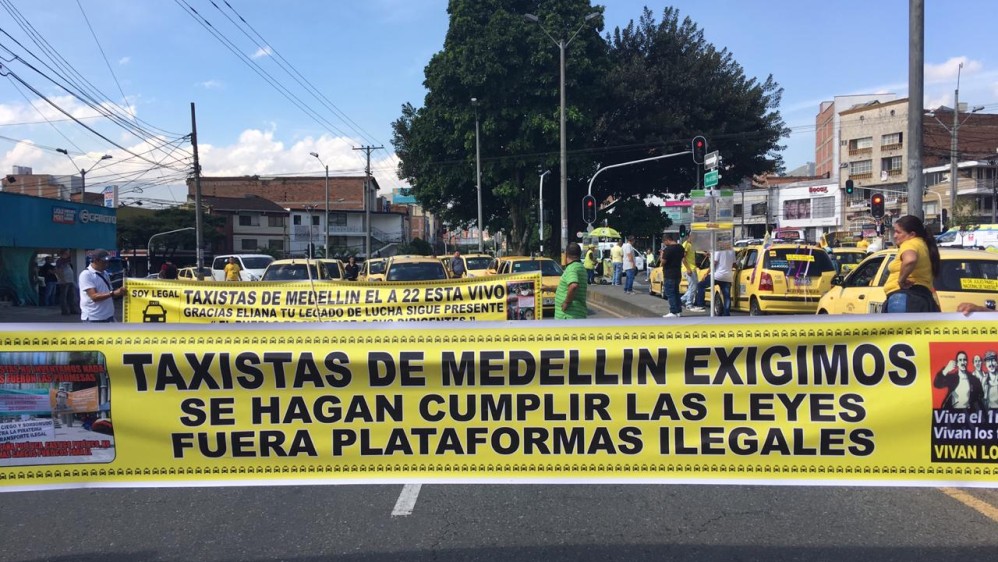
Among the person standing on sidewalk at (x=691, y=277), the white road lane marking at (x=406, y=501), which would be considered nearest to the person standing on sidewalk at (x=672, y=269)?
the person standing on sidewalk at (x=691, y=277)

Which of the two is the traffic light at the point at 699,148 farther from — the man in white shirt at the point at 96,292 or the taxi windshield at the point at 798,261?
the man in white shirt at the point at 96,292

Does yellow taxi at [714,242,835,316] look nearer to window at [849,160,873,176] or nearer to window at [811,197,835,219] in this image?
window at [849,160,873,176]

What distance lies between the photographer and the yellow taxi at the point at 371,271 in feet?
68.4

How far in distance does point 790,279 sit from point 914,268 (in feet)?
27.2

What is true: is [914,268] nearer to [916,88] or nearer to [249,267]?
[916,88]

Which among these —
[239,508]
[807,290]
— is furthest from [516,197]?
[239,508]

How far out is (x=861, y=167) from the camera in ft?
227

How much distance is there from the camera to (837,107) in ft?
261

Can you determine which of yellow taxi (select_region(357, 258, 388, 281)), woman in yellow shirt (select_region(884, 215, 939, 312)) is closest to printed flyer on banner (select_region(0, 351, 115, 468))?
woman in yellow shirt (select_region(884, 215, 939, 312))

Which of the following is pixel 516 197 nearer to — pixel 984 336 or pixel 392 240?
pixel 984 336

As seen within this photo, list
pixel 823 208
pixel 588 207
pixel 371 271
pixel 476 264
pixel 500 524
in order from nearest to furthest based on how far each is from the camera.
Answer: pixel 500 524 < pixel 476 264 < pixel 371 271 < pixel 588 207 < pixel 823 208

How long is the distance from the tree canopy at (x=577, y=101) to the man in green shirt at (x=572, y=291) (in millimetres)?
27635

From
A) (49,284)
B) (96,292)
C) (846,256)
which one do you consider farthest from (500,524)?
(49,284)

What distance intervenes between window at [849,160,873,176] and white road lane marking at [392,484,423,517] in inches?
2843
